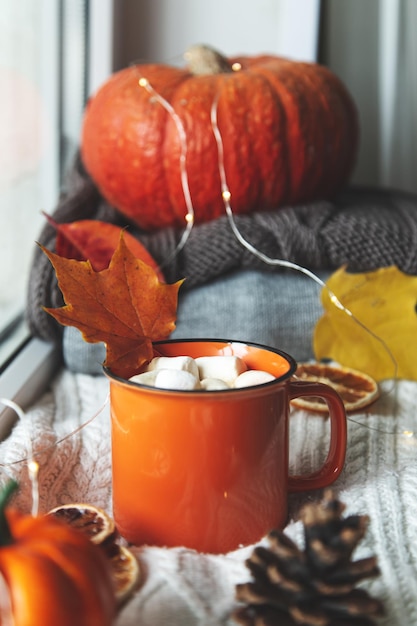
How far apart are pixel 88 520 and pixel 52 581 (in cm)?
14

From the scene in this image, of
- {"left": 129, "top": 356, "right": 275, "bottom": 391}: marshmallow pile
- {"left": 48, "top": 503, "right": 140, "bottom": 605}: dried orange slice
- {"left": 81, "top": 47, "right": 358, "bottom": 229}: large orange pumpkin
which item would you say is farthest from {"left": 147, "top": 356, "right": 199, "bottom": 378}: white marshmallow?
{"left": 81, "top": 47, "right": 358, "bottom": 229}: large orange pumpkin

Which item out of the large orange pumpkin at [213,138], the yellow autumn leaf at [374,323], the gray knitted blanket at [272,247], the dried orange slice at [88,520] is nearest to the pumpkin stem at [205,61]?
the large orange pumpkin at [213,138]

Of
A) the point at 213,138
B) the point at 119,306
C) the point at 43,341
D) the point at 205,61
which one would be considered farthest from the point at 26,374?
the point at 205,61

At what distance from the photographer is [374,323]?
76 centimetres

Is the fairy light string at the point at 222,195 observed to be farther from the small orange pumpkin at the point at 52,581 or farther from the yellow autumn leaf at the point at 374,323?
the small orange pumpkin at the point at 52,581

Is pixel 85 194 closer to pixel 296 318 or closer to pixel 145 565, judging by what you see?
pixel 296 318

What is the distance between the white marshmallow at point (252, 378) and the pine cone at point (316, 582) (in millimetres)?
116

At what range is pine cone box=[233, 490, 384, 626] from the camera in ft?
1.16

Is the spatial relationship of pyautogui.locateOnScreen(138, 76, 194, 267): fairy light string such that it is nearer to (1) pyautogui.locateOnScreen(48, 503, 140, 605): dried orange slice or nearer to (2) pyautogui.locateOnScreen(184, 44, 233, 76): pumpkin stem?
(2) pyautogui.locateOnScreen(184, 44, 233, 76): pumpkin stem

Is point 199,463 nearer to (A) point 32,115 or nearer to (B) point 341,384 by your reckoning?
(B) point 341,384

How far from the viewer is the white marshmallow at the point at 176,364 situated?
478 mm

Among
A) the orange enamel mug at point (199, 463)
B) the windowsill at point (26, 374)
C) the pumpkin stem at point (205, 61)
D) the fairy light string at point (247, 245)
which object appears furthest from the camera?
the pumpkin stem at point (205, 61)

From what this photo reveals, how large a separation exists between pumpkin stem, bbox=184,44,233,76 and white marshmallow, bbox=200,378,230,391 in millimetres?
534

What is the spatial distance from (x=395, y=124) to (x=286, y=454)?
35.2 inches
